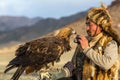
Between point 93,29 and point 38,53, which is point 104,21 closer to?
point 93,29

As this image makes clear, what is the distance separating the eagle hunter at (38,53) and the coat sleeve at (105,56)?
167cm

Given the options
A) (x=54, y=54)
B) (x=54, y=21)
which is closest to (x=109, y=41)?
(x=54, y=54)

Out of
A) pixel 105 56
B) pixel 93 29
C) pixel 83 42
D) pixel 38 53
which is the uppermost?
pixel 38 53

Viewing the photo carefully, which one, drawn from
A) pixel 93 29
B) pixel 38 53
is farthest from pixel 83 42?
pixel 38 53

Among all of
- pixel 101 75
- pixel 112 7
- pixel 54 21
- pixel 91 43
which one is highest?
pixel 54 21

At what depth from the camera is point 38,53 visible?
28.9 ft

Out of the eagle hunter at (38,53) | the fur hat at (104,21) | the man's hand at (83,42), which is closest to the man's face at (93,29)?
the fur hat at (104,21)

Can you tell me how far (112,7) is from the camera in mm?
58812

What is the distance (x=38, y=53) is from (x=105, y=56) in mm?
2036

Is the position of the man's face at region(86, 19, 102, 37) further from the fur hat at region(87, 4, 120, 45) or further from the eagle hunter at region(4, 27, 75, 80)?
the eagle hunter at region(4, 27, 75, 80)

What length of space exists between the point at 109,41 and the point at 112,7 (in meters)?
52.1

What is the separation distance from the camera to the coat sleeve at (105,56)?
698 cm

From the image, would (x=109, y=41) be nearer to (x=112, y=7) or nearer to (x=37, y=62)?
(x=37, y=62)

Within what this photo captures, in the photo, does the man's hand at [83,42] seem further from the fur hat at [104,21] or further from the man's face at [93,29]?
the fur hat at [104,21]
